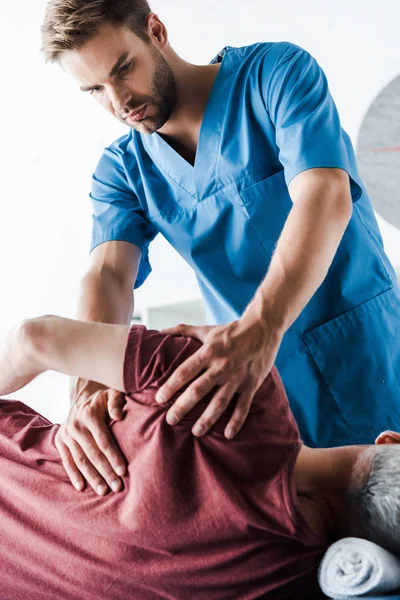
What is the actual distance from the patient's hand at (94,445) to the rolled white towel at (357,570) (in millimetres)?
296

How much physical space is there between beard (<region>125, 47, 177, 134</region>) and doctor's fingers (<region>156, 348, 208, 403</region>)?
0.72 m

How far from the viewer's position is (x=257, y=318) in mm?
1004

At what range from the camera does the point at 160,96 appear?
4.91 ft


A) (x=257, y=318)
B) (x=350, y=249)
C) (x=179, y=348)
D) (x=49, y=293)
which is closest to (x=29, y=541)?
(x=179, y=348)

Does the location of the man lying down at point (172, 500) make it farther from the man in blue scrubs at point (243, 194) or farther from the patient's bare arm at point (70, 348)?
the man in blue scrubs at point (243, 194)

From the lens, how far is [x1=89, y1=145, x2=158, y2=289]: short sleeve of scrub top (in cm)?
173

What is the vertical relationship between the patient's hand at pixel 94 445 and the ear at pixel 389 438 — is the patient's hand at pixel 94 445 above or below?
above

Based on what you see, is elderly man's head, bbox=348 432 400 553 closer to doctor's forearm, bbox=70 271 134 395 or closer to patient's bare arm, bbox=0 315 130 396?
patient's bare arm, bbox=0 315 130 396

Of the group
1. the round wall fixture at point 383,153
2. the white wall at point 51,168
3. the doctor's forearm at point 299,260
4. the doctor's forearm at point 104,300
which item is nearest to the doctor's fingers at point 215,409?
the doctor's forearm at point 299,260

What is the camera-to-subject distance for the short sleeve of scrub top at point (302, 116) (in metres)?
1.31

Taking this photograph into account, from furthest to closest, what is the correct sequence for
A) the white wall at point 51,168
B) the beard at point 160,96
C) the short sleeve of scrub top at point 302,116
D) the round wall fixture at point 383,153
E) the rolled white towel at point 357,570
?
the white wall at point 51,168, the round wall fixture at point 383,153, the beard at point 160,96, the short sleeve of scrub top at point 302,116, the rolled white towel at point 357,570

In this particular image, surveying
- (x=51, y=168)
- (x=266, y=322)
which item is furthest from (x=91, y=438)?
(x=51, y=168)

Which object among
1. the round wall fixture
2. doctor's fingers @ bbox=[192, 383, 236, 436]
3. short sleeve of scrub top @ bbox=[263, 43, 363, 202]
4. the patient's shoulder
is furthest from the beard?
the round wall fixture

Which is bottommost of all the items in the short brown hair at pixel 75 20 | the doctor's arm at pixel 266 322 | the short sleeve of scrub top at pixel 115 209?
the doctor's arm at pixel 266 322
